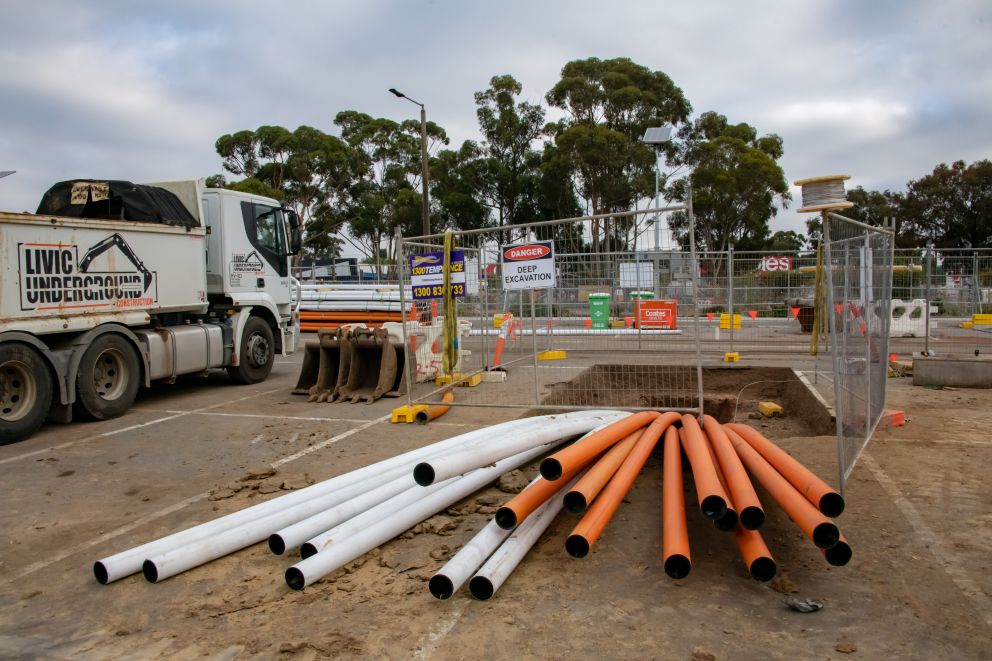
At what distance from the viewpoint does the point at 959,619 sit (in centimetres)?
318

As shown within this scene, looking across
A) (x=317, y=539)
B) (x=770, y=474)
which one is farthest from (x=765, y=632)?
(x=317, y=539)

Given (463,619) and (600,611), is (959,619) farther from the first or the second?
(463,619)

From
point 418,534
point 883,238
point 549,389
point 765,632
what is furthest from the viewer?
point 549,389

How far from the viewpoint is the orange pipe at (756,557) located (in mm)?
3352

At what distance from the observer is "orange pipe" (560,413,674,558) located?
351 cm

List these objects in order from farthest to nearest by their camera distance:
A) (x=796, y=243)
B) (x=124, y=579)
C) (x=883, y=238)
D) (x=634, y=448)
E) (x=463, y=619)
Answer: (x=796, y=243), (x=883, y=238), (x=634, y=448), (x=124, y=579), (x=463, y=619)

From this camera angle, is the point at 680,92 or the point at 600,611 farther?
the point at 680,92

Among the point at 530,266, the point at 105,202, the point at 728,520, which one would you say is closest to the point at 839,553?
the point at 728,520

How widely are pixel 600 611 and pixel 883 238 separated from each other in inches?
190

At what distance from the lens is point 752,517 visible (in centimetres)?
349

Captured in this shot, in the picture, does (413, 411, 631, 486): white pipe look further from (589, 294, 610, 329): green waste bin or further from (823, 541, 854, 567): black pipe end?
(589, 294, 610, 329): green waste bin

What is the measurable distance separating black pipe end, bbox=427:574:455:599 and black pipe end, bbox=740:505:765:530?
64.9 inches

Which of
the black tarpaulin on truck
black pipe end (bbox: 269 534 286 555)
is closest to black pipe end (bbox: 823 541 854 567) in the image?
black pipe end (bbox: 269 534 286 555)

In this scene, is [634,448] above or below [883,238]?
below
